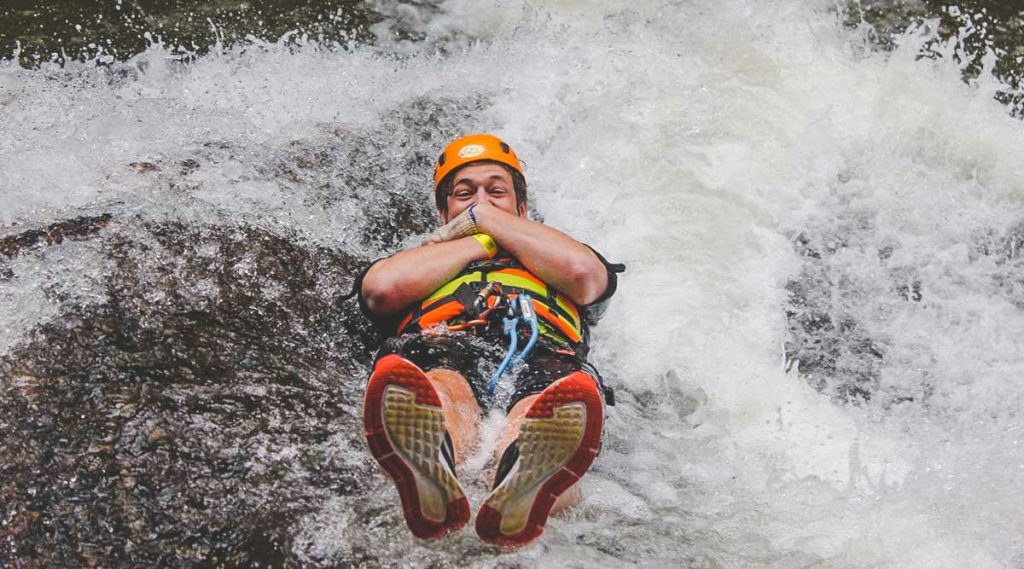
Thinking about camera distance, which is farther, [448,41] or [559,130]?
[448,41]

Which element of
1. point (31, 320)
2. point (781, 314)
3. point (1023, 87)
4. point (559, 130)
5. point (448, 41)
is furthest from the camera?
point (448, 41)

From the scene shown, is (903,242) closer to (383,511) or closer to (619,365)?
(619,365)

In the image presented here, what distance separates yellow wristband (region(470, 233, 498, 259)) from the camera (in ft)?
12.6

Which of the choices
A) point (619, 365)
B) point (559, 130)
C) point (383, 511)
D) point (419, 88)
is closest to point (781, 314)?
point (619, 365)

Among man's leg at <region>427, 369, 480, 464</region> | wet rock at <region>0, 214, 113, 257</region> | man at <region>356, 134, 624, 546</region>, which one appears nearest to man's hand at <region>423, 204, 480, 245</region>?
man at <region>356, 134, 624, 546</region>

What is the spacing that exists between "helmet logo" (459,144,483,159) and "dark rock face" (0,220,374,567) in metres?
0.95

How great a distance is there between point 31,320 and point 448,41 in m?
4.88

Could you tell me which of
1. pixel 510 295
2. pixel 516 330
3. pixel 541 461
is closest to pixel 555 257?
Result: pixel 510 295

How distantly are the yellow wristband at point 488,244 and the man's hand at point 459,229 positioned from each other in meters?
0.06

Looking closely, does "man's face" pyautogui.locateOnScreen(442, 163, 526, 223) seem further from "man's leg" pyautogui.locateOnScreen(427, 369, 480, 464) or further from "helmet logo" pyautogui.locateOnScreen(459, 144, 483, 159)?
"man's leg" pyautogui.locateOnScreen(427, 369, 480, 464)

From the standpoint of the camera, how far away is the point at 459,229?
396 cm

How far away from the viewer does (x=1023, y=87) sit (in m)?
6.91

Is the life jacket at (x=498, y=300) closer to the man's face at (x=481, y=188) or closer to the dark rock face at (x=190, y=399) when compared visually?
the dark rock face at (x=190, y=399)

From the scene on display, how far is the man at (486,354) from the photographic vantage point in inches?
105
